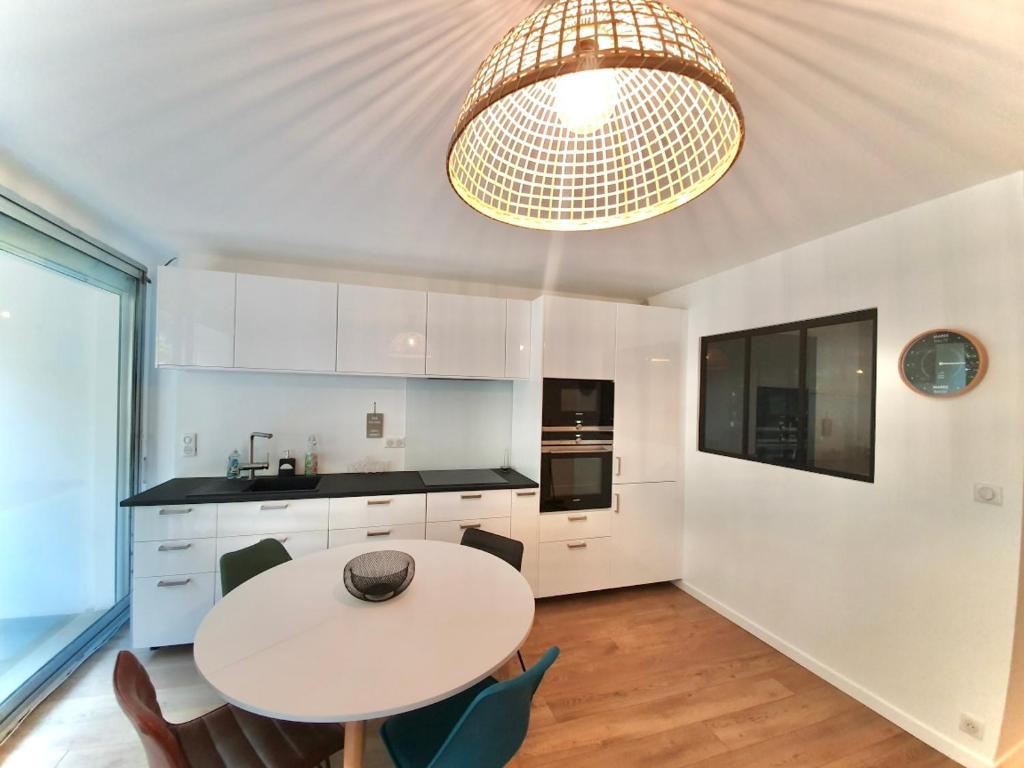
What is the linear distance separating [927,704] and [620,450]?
1939 millimetres

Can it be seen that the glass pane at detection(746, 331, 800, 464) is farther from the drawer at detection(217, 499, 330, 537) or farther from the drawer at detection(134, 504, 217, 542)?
the drawer at detection(134, 504, 217, 542)

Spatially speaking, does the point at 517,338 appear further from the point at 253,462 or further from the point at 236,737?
the point at 236,737

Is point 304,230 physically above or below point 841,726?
above

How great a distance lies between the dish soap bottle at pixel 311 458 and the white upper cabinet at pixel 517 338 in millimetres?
1531

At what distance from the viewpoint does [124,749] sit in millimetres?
1770

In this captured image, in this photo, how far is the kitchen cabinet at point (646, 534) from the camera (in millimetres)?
3188

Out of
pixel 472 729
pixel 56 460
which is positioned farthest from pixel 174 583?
pixel 472 729

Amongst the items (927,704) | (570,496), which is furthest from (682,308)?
(927,704)

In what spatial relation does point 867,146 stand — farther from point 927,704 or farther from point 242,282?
point 242,282

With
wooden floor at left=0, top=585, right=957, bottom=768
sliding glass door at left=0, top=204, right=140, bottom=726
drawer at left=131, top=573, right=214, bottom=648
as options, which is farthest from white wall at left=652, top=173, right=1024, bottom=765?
sliding glass door at left=0, top=204, right=140, bottom=726

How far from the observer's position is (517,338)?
3209mm

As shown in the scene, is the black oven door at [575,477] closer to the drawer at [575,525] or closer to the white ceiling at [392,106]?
the drawer at [575,525]

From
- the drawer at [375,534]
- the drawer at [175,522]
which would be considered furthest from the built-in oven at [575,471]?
the drawer at [175,522]

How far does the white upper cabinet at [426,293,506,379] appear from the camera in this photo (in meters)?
3.04
